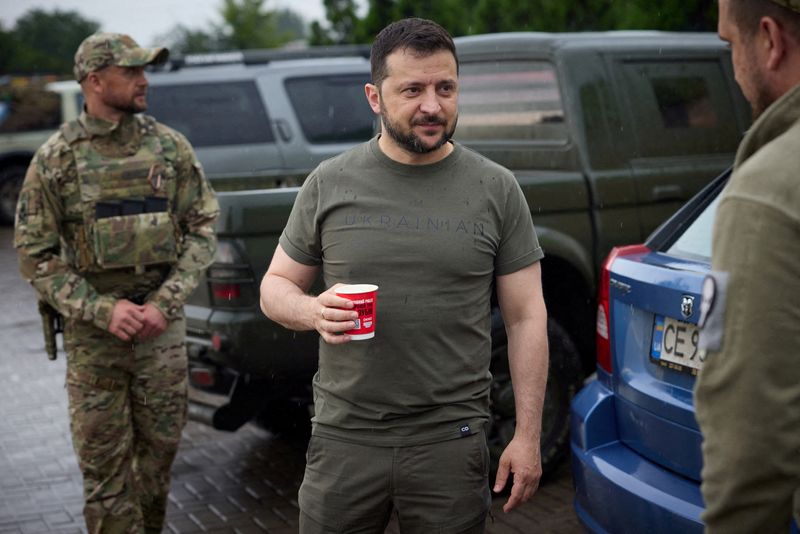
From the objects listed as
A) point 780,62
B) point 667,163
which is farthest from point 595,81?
point 780,62

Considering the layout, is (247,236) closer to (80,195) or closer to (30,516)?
(80,195)

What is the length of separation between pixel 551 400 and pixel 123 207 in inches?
84.7

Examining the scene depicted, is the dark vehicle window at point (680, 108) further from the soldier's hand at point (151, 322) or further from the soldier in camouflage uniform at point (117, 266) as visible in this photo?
the soldier's hand at point (151, 322)

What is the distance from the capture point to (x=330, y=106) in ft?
34.1

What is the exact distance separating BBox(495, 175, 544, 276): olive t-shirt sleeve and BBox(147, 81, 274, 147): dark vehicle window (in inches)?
296

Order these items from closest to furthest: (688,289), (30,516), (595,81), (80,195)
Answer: (688,289) → (80,195) → (30,516) → (595,81)

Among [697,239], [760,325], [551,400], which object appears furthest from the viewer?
[551,400]

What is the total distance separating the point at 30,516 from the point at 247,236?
5.45 feet

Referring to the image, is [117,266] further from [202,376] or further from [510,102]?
[510,102]

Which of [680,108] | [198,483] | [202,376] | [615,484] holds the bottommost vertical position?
[198,483]

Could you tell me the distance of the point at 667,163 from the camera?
5672 millimetres

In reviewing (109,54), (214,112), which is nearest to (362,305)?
(109,54)

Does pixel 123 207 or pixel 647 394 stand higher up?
pixel 123 207

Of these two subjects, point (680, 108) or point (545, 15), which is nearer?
point (680, 108)
